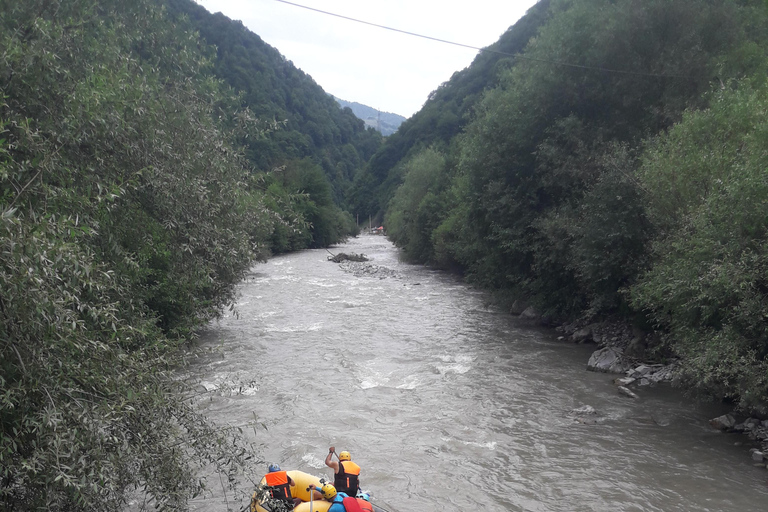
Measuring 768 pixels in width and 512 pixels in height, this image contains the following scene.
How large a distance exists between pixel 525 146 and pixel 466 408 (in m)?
13.5

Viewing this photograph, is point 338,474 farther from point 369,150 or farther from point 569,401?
point 369,150

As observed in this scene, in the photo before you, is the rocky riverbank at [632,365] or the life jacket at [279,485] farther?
the rocky riverbank at [632,365]

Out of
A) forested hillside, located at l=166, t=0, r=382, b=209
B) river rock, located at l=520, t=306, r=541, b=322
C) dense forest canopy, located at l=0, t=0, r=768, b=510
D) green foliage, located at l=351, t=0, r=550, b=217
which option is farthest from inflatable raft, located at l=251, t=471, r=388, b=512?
forested hillside, located at l=166, t=0, r=382, b=209

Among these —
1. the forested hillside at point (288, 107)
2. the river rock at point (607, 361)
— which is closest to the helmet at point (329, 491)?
the river rock at point (607, 361)

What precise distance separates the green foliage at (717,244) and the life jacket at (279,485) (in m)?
7.86

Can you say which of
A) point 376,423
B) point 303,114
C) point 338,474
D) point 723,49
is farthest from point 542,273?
point 303,114

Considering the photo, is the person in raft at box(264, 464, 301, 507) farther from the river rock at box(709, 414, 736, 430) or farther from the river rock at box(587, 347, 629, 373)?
the river rock at box(587, 347, 629, 373)

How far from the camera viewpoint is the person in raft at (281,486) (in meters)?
8.02

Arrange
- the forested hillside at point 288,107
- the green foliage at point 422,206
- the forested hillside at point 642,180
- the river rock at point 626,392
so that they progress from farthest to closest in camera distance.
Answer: the forested hillside at point 288,107
the green foliage at point 422,206
the river rock at point 626,392
the forested hillside at point 642,180

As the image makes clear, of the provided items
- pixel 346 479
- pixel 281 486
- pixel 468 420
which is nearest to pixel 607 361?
pixel 468 420

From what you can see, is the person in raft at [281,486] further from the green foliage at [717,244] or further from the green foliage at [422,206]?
the green foliage at [422,206]

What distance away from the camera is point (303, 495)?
8.27 m

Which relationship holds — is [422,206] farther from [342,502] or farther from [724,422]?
[342,502]

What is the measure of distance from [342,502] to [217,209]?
449cm
